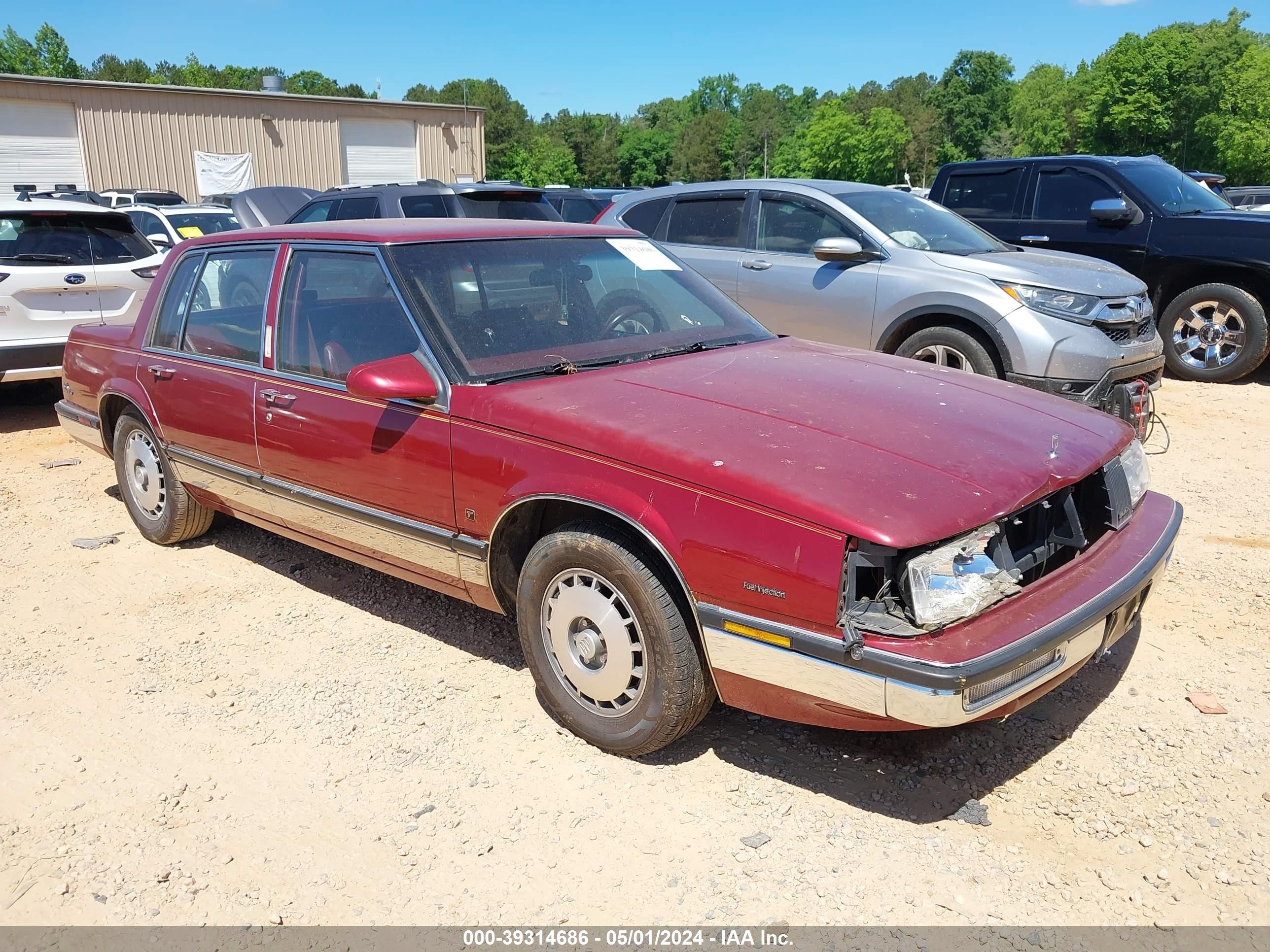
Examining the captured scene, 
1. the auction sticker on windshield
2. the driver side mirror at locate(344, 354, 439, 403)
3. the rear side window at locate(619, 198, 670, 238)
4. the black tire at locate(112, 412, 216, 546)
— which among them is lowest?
the black tire at locate(112, 412, 216, 546)

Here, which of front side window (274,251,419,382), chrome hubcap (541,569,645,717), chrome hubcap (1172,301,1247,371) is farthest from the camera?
chrome hubcap (1172,301,1247,371)

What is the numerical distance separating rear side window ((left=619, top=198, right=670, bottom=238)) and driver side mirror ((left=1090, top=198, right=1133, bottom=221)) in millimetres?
4223

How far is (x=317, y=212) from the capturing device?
404 inches

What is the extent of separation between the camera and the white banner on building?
32.5 meters

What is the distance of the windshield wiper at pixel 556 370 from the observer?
3.48 metres

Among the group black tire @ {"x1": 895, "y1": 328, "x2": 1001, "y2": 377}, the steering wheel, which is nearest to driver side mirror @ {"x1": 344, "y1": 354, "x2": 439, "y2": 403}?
the steering wheel

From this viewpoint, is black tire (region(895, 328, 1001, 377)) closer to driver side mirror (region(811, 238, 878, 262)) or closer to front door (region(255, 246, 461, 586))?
driver side mirror (region(811, 238, 878, 262))

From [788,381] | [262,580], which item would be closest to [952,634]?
[788,381]

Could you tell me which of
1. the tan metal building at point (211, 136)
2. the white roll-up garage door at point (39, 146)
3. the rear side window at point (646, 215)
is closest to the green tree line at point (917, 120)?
the tan metal building at point (211, 136)

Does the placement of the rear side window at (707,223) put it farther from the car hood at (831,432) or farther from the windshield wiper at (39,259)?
the windshield wiper at (39,259)

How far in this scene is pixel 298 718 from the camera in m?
3.55

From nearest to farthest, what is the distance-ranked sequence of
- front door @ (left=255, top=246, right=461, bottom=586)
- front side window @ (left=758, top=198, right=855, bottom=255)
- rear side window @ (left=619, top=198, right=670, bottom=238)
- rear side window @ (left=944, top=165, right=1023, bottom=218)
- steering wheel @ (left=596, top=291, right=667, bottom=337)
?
front door @ (left=255, top=246, right=461, bottom=586), steering wheel @ (left=596, top=291, right=667, bottom=337), front side window @ (left=758, top=198, right=855, bottom=255), rear side window @ (left=619, top=198, right=670, bottom=238), rear side window @ (left=944, top=165, right=1023, bottom=218)

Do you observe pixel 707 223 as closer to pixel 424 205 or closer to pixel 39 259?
pixel 424 205

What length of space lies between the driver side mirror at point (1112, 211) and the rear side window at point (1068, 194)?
0.21 m
